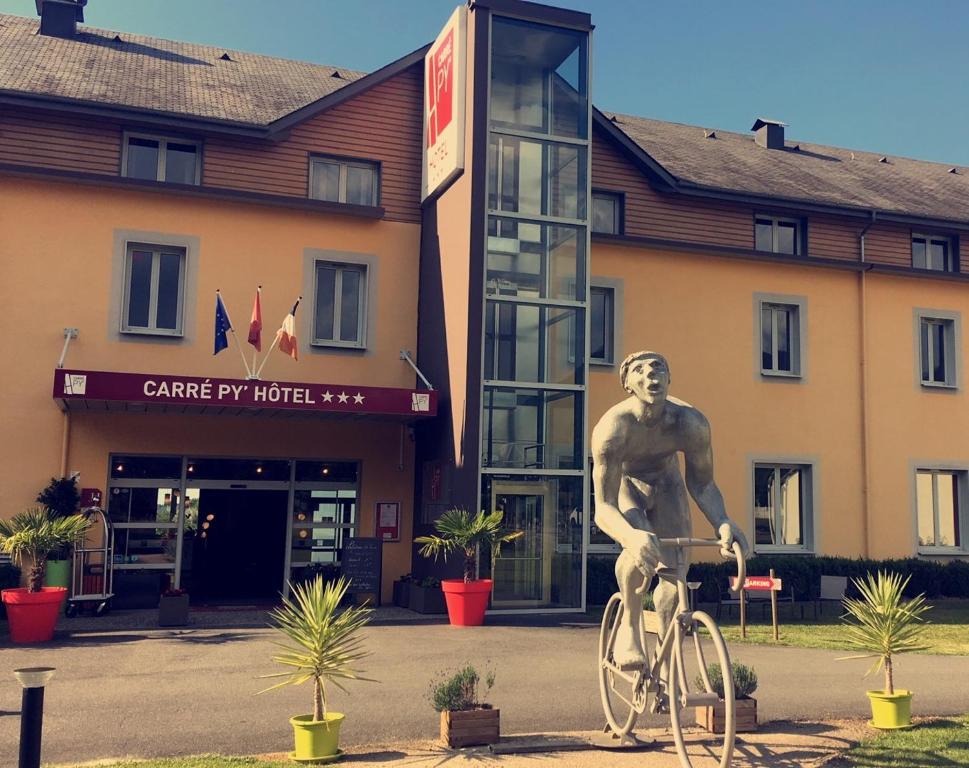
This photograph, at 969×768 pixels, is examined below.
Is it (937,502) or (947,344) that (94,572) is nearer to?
(937,502)

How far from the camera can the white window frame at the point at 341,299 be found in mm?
18172

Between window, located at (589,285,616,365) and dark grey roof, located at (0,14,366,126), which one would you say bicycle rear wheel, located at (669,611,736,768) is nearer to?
window, located at (589,285,616,365)

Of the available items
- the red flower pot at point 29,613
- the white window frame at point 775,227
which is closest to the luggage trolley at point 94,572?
the red flower pot at point 29,613

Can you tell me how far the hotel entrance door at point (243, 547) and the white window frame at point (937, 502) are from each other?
13953 millimetres

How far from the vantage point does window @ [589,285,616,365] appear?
19828 millimetres

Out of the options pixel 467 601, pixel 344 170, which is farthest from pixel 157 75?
pixel 467 601

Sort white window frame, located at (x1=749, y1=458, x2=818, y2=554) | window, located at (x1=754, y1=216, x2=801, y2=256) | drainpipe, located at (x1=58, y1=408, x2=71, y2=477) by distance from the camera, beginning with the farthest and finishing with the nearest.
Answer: window, located at (x1=754, y1=216, x2=801, y2=256) < white window frame, located at (x1=749, y1=458, x2=818, y2=554) < drainpipe, located at (x1=58, y1=408, x2=71, y2=477)

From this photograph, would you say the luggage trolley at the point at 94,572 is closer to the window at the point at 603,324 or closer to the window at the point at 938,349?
the window at the point at 603,324

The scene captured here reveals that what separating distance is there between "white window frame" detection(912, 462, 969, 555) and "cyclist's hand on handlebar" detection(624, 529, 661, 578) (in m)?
17.1

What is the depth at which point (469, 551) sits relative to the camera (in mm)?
14836

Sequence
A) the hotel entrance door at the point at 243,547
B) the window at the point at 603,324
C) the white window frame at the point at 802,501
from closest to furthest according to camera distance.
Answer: the hotel entrance door at the point at 243,547, the window at the point at 603,324, the white window frame at the point at 802,501

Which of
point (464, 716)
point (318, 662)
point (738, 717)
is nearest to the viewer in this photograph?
point (318, 662)

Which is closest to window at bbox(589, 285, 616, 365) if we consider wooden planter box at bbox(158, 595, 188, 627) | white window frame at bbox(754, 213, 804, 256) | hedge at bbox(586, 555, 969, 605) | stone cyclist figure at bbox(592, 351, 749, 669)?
white window frame at bbox(754, 213, 804, 256)

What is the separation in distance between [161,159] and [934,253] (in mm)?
17603
